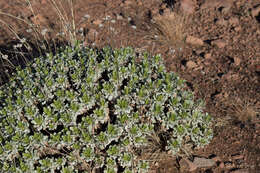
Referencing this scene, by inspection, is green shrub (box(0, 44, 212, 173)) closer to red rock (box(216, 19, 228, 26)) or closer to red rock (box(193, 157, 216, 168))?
red rock (box(193, 157, 216, 168))

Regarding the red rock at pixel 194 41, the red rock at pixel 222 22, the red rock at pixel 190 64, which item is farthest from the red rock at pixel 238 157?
the red rock at pixel 222 22

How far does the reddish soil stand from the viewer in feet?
11.0

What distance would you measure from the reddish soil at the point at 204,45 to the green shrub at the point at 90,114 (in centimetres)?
55

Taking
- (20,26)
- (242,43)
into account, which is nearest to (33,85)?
(20,26)

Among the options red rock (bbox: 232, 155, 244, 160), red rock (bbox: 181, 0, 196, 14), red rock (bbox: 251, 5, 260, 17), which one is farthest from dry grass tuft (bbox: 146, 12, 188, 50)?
red rock (bbox: 232, 155, 244, 160)

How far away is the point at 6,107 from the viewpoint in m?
2.68

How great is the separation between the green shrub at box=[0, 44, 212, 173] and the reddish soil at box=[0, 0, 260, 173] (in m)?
0.55

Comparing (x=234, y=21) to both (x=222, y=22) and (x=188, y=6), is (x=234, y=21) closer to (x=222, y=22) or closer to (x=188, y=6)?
(x=222, y=22)

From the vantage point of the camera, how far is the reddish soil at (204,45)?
3.37m

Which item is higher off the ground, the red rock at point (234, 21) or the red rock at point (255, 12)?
the red rock at point (255, 12)

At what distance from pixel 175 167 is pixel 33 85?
1782 mm

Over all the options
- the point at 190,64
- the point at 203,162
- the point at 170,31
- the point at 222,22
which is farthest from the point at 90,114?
the point at 222,22

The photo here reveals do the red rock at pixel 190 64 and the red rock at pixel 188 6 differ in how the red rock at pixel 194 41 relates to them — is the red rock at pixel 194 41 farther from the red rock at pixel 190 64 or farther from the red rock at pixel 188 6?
the red rock at pixel 188 6

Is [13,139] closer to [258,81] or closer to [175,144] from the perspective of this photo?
[175,144]
